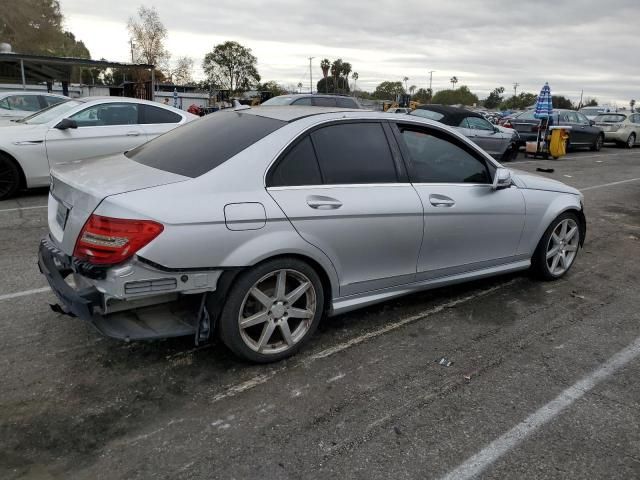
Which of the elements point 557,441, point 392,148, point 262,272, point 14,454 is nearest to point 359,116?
point 392,148

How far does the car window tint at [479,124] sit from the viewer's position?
14.1m

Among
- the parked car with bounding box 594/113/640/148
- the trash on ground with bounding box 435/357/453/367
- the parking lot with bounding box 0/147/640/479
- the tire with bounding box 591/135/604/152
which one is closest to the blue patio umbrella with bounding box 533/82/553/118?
the tire with bounding box 591/135/604/152

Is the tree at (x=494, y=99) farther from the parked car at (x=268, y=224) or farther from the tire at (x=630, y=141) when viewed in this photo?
the parked car at (x=268, y=224)

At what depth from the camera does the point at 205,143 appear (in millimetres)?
3461

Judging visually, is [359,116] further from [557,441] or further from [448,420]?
[557,441]

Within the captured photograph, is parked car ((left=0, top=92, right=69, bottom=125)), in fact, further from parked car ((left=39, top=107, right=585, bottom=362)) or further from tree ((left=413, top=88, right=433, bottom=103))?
tree ((left=413, top=88, right=433, bottom=103))

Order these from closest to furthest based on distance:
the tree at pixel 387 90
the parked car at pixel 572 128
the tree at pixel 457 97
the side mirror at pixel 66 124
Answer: the side mirror at pixel 66 124 < the parked car at pixel 572 128 < the tree at pixel 457 97 < the tree at pixel 387 90

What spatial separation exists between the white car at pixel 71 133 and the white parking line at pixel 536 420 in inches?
275

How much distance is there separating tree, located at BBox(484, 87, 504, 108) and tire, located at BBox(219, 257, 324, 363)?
133 meters

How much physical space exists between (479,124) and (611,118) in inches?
495

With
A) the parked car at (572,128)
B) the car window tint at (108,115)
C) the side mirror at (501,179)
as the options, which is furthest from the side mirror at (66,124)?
the parked car at (572,128)

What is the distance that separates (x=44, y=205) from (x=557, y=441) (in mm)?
7176

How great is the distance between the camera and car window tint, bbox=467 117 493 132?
1405cm

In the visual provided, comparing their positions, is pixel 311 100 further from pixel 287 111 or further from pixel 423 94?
pixel 423 94
